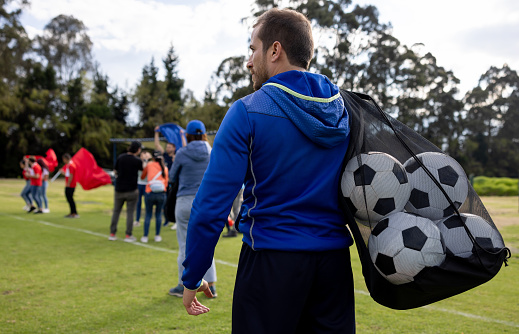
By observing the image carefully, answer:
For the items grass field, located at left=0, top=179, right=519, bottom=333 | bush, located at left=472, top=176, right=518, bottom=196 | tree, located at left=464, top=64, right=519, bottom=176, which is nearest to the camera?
grass field, located at left=0, top=179, right=519, bottom=333

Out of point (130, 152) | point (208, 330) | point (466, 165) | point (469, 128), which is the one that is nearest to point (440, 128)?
point (466, 165)

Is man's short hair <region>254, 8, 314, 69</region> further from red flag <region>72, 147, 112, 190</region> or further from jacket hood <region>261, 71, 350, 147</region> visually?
red flag <region>72, 147, 112, 190</region>

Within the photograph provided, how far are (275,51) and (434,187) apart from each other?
950 millimetres

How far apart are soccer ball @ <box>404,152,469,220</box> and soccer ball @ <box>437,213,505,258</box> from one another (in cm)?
6

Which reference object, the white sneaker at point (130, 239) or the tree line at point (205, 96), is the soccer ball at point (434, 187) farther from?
the tree line at point (205, 96)

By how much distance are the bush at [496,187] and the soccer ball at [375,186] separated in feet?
118

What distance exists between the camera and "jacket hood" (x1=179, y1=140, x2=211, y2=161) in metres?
5.91

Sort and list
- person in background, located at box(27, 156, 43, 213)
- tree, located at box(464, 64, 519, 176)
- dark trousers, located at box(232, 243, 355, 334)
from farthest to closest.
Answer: tree, located at box(464, 64, 519, 176), person in background, located at box(27, 156, 43, 213), dark trousers, located at box(232, 243, 355, 334)

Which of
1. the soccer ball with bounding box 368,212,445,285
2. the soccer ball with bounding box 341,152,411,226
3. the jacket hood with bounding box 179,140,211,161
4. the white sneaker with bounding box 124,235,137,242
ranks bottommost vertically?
the white sneaker with bounding box 124,235,137,242

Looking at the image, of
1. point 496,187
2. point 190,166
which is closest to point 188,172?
point 190,166

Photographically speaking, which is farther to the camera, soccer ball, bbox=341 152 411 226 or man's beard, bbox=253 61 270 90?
man's beard, bbox=253 61 270 90

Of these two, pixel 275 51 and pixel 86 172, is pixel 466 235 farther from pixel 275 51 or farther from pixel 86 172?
pixel 86 172

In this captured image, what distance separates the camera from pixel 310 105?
2016 mm

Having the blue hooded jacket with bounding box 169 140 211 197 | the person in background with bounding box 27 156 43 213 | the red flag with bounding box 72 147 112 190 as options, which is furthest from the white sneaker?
the person in background with bounding box 27 156 43 213
